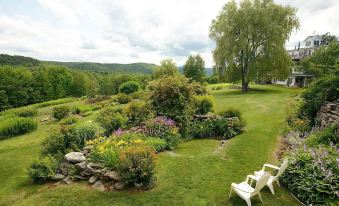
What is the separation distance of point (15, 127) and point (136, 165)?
1765 centimetres

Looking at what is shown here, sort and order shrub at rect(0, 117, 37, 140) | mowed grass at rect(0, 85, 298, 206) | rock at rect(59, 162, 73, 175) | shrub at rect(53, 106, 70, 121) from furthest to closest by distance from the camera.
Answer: shrub at rect(53, 106, 70, 121), shrub at rect(0, 117, 37, 140), rock at rect(59, 162, 73, 175), mowed grass at rect(0, 85, 298, 206)

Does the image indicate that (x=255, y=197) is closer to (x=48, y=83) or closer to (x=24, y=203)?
(x=24, y=203)

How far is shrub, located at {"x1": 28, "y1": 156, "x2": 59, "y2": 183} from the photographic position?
309 inches

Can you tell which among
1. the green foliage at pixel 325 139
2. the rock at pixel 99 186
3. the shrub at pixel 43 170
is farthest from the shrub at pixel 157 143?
the green foliage at pixel 325 139

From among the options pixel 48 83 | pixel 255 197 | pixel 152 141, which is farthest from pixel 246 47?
pixel 48 83

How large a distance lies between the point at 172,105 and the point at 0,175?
833 centimetres

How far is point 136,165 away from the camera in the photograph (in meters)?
6.80

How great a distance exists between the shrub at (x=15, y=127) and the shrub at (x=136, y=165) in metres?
17.0

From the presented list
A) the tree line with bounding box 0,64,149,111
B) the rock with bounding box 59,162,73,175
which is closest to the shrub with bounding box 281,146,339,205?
the rock with bounding box 59,162,73,175

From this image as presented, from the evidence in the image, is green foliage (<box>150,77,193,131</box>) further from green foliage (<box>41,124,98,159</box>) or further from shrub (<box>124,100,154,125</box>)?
green foliage (<box>41,124,98,159</box>)

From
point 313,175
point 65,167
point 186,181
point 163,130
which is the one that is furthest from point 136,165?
point 313,175

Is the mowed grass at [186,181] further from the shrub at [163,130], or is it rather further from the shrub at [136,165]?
the shrub at [163,130]

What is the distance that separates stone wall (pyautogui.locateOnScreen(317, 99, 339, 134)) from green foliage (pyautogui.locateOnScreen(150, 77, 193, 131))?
20.9ft

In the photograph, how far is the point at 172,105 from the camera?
42.2 feet
